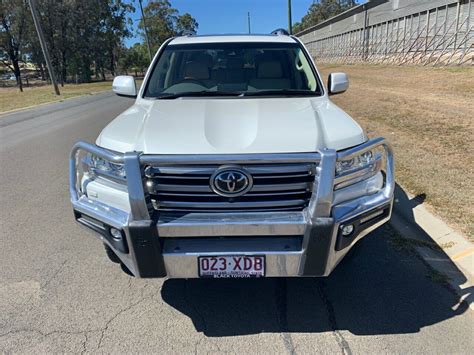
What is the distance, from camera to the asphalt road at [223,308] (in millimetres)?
2715

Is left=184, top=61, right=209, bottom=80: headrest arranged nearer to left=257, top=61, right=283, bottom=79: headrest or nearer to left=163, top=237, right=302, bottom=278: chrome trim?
left=257, top=61, right=283, bottom=79: headrest

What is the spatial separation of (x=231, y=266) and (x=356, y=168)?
1.05 metres

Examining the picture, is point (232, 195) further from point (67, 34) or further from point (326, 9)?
point (326, 9)

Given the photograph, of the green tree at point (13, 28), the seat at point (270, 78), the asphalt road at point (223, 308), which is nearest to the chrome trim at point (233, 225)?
the asphalt road at point (223, 308)

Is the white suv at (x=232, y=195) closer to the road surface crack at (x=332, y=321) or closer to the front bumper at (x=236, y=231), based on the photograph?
the front bumper at (x=236, y=231)

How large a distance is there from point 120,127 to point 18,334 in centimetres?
161

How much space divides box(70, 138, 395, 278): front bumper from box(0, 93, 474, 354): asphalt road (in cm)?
47

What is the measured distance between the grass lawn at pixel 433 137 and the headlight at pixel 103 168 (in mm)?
3156

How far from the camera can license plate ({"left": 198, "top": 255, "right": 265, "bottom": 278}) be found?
2592 mm

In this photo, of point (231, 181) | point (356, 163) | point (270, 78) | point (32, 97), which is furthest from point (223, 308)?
point (32, 97)

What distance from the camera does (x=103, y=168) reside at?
2.84m

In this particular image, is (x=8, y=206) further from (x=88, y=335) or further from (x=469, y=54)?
(x=469, y=54)

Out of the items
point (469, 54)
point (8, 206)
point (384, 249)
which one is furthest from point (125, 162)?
point (469, 54)

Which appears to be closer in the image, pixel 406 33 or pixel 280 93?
pixel 280 93
